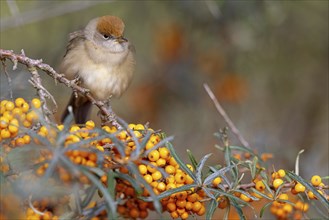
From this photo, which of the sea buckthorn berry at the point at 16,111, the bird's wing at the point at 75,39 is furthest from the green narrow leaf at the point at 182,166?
the bird's wing at the point at 75,39

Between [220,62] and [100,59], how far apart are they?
143cm

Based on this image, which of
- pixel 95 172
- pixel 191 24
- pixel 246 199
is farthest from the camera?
pixel 191 24

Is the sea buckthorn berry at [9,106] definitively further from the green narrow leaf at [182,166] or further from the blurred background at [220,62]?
the blurred background at [220,62]

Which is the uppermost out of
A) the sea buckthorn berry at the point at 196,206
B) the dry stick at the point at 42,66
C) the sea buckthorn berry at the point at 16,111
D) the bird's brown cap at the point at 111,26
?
the bird's brown cap at the point at 111,26

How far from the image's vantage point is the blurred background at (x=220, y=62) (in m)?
5.07

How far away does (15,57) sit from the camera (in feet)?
7.51

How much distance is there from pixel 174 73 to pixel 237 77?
0.56 meters

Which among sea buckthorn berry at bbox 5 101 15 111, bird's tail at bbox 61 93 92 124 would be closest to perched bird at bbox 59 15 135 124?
bird's tail at bbox 61 93 92 124

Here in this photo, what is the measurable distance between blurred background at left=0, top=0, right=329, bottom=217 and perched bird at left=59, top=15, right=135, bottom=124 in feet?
2.10

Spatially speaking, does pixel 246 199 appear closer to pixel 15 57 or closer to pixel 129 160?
pixel 129 160

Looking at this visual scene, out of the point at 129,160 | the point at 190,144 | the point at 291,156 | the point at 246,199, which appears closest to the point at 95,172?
the point at 129,160

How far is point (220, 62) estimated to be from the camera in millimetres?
5387

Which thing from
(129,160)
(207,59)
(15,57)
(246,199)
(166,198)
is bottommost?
(246,199)

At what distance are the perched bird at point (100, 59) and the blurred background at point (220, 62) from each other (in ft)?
2.10
